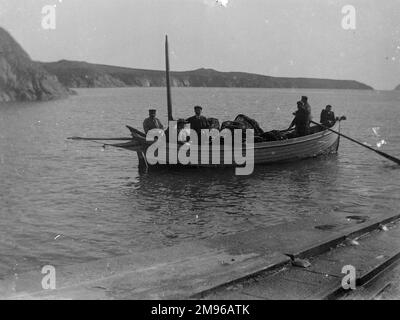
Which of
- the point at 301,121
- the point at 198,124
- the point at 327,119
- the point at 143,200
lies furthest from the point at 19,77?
the point at 143,200

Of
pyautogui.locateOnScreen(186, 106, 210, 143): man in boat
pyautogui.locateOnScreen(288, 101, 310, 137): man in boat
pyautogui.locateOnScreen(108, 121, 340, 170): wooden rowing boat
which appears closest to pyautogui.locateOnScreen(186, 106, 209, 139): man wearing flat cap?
pyautogui.locateOnScreen(186, 106, 210, 143): man in boat

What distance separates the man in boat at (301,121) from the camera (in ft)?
76.5

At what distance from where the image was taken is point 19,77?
11000 centimetres

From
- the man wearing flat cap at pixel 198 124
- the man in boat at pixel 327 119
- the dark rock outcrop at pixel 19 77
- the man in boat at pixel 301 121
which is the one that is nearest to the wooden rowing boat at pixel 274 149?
the man in boat at pixel 327 119

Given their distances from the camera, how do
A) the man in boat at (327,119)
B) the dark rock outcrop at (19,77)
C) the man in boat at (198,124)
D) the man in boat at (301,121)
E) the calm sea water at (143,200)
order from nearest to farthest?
the calm sea water at (143,200) → the man in boat at (198,124) → the man in boat at (301,121) → the man in boat at (327,119) → the dark rock outcrop at (19,77)

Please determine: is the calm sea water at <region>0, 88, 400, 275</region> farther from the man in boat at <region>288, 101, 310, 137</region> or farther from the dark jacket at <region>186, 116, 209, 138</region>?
the dark jacket at <region>186, 116, 209, 138</region>

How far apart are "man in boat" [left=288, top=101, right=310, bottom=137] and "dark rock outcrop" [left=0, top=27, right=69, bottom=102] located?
91846mm

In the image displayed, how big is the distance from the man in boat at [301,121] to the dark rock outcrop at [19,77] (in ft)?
301

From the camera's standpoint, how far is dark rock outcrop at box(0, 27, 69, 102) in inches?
4205

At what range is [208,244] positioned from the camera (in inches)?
291

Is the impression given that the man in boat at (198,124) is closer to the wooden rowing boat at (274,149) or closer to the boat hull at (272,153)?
the wooden rowing boat at (274,149)

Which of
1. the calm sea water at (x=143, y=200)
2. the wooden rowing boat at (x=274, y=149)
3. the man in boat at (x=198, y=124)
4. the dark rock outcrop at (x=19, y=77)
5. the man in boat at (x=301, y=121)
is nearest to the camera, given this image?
the calm sea water at (x=143, y=200)

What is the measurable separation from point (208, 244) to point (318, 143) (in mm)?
18924
